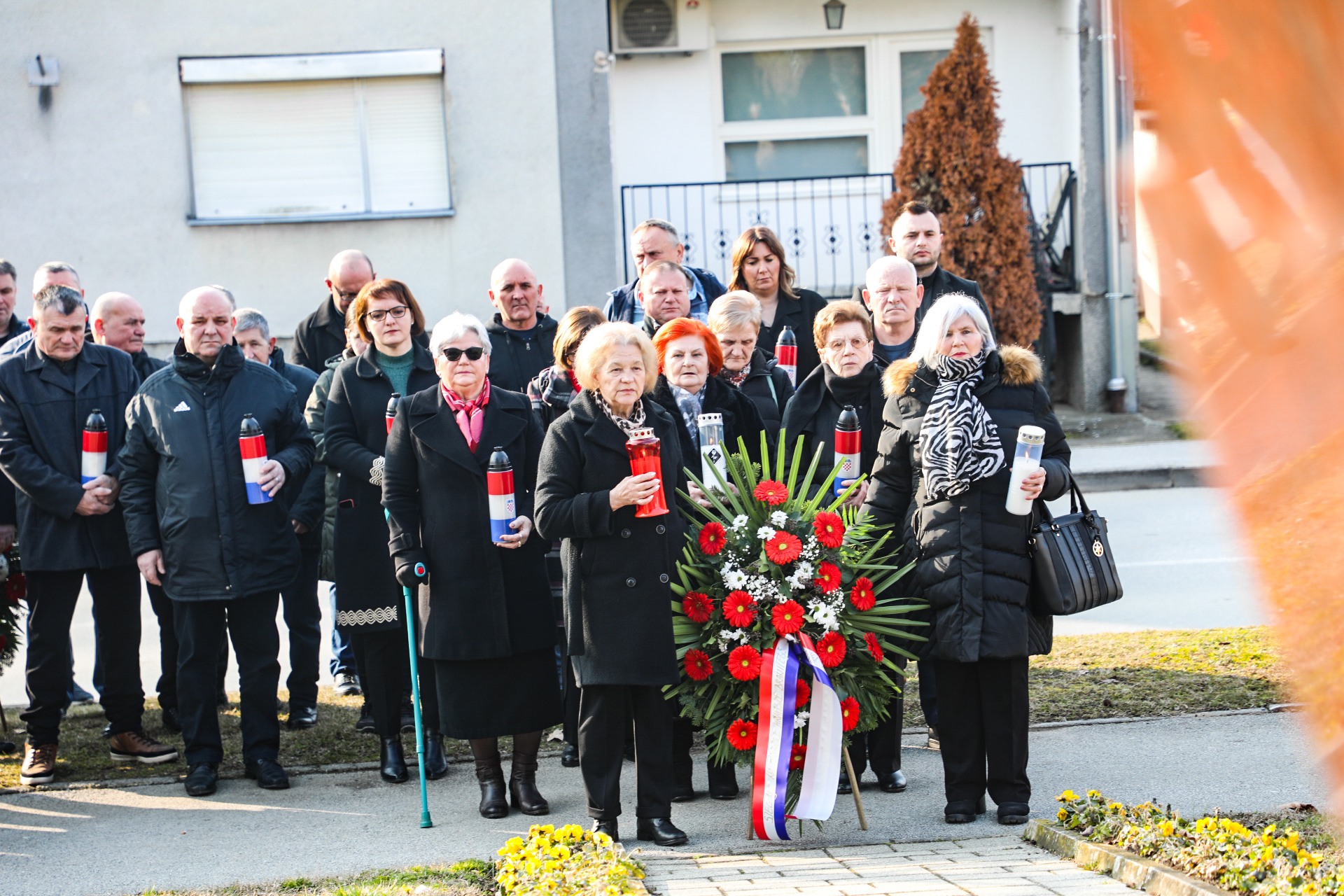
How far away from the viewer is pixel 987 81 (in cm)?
1467

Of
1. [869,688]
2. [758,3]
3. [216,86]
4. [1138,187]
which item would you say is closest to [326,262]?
[216,86]

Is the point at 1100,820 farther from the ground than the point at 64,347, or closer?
closer

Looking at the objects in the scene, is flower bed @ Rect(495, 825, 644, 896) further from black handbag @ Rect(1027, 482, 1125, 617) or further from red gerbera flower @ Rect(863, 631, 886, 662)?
black handbag @ Rect(1027, 482, 1125, 617)

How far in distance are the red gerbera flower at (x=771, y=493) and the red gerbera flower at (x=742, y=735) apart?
0.85 m

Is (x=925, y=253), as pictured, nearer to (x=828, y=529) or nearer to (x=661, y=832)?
(x=828, y=529)

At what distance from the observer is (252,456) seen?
5949 mm

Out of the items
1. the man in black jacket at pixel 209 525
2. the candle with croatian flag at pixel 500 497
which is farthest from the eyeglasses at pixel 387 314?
the candle with croatian flag at pixel 500 497

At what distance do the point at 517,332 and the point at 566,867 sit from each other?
3.86 m

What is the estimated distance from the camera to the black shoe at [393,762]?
597 centimetres

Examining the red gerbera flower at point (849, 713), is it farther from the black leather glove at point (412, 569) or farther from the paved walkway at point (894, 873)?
the black leather glove at point (412, 569)

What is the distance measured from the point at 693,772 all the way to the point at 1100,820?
2053 millimetres

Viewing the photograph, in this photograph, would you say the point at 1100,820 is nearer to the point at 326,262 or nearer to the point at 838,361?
the point at 838,361

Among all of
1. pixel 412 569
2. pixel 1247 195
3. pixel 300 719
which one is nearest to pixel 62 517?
pixel 300 719

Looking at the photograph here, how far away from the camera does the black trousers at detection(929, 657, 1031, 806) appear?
16.5 ft
